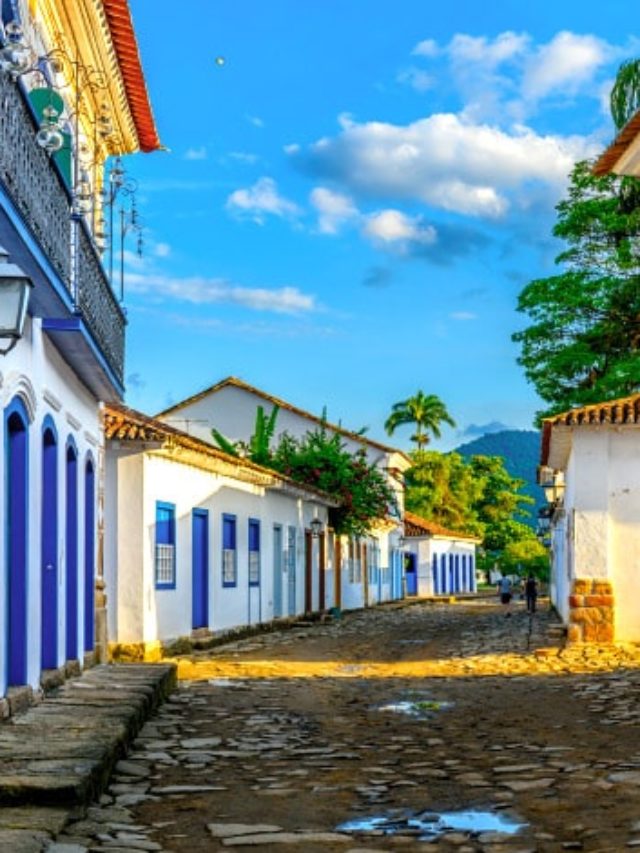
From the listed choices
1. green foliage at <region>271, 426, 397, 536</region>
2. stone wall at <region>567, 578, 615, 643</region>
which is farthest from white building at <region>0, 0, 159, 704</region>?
green foliage at <region>271, 426, 397, 536</region>

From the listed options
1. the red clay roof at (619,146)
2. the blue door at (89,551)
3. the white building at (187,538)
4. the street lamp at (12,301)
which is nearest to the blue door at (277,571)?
the white building at (187,538)

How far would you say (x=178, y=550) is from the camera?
1883cm

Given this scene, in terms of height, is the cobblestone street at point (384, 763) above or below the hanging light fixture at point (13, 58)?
below

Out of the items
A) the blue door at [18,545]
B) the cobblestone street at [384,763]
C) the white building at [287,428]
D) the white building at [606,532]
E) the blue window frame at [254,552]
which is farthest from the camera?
the white building at [287,428]

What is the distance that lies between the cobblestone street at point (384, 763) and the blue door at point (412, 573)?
42521 mm

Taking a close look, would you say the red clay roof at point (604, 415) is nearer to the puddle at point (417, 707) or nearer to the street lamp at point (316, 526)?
the puddle at point (417, 707)

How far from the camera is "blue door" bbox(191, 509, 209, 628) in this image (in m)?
19.9

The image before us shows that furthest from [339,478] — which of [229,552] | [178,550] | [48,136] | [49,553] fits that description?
[48,136]

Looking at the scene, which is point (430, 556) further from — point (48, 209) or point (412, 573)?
point (48, 209)

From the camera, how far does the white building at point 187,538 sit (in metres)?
17.1

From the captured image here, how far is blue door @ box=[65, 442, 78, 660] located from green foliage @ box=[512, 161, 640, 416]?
18.6 m

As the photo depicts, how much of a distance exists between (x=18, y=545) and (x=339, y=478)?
23.3 m

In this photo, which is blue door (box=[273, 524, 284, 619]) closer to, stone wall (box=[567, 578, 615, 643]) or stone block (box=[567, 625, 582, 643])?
stone block (box=[567, 625, 582, 643])

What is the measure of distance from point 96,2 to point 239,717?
21.4 feet
